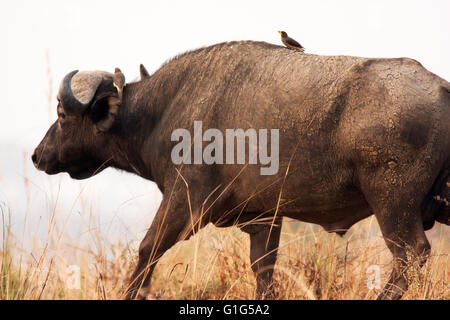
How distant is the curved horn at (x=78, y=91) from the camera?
632 cm

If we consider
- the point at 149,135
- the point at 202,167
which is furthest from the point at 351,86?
the point at 149,135

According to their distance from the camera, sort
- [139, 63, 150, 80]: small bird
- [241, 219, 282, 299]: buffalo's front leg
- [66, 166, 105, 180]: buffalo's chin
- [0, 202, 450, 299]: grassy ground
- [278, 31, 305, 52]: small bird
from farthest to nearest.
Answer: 1. [139, 63, 150, 80]: small bird
2. [66, 166, 105, 180]: buffalo's chin
3. [241, 219, 282, 299]: buffalo's front leg
4. [278, 31, 305, 52]: small bird
5. [0, 202, 450, 299]: grassy ground

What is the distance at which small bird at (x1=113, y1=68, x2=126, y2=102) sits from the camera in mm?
6355

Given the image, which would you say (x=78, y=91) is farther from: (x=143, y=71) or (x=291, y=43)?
(x=291, y=43)

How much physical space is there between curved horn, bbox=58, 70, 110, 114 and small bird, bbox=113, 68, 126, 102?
15cm

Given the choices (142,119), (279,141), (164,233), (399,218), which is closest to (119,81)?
(142,119)

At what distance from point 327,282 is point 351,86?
1.63 meters

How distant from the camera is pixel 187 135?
5902 millimetres

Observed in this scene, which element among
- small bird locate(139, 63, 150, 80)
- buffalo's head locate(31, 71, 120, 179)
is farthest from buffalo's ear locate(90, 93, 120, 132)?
small bird locate(139, 63, 150, 80)

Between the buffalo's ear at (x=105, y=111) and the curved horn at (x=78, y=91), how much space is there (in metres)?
0.09

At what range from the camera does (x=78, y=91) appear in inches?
253

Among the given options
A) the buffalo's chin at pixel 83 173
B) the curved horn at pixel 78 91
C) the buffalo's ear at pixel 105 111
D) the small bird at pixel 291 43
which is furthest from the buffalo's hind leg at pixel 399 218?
the buffalo's chin at pixel 83 173

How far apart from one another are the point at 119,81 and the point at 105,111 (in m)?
0.32

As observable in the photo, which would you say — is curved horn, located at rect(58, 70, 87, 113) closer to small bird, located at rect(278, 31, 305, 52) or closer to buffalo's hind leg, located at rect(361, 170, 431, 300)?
small bird, located at rect(278, 31, 305, 52)
